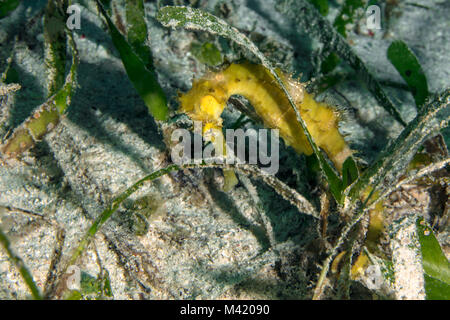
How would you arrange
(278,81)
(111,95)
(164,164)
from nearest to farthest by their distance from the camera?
1. (278,81)
2. (164,164)
3. (111,95)

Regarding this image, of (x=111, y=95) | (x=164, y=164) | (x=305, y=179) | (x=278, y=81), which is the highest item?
(x=111, y=95)

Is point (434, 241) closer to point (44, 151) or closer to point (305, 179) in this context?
point (305, 179)

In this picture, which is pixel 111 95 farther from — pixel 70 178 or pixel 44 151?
pixel 70 178
